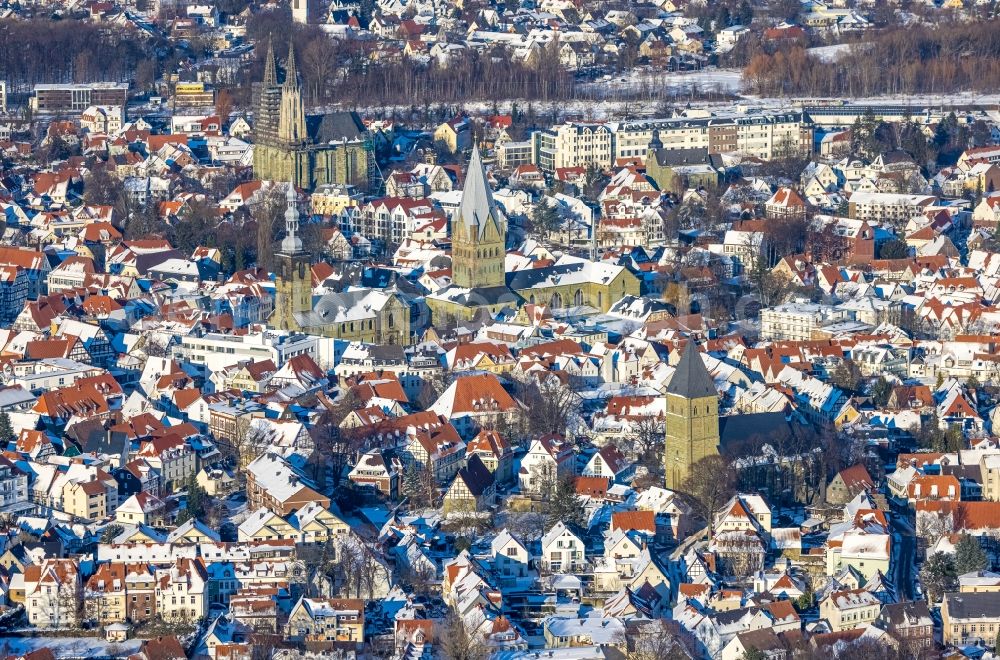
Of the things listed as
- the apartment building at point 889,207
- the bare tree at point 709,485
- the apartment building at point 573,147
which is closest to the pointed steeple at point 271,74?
the apartment building at point 573,147

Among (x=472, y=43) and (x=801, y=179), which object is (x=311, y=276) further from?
(x=472, y=43)

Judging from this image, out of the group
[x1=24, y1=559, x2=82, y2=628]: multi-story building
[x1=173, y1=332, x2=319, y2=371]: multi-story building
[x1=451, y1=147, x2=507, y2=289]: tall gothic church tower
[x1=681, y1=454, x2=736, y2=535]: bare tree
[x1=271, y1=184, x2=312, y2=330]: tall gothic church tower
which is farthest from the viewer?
[x1=451, y1=147, x2=507, y2=289]: tall gothic church tower

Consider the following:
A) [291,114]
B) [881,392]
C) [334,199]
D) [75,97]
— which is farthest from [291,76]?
[881,392]

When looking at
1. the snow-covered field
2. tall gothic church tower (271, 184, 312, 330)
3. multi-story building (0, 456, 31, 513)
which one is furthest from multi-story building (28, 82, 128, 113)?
multi-story building (0, 456, 31, 513)

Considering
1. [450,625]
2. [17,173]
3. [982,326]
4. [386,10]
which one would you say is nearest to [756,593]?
[450,625]

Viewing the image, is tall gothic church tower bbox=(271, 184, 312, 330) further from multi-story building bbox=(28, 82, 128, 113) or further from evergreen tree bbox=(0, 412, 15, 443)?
multi-story building bbox=(28, 82, 128, 113)

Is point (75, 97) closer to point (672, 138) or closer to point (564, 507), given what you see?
point (672, 138)
